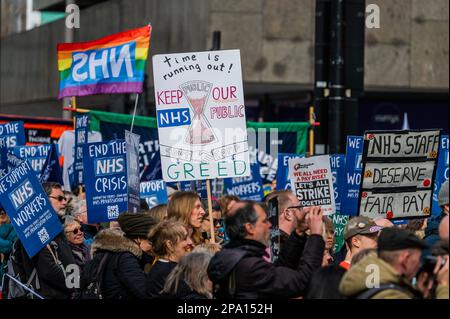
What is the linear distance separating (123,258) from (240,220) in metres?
2.02

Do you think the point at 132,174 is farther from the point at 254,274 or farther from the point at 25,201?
the point at 254,274

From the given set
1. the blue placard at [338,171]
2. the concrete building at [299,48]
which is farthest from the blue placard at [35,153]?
the concrete building at [299,48]

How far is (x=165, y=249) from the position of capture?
7914 mm

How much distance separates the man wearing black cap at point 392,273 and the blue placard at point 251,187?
917cm

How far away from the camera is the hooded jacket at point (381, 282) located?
18.1 feet

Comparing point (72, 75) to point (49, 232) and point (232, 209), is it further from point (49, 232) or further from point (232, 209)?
point (232, 209)

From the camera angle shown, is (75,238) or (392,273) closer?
(392,273)

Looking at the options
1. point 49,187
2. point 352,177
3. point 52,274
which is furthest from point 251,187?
point 52,274

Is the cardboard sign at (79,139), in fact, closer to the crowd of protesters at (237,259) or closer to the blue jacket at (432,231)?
the crowd of protesters at (237,259)

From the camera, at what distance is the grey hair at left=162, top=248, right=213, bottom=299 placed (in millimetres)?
7230

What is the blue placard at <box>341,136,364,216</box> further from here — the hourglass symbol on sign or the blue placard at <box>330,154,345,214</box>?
the hourglass symbol on sign

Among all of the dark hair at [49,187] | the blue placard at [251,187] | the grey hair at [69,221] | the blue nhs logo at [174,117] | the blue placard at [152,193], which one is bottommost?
the blue placard at [251,187]

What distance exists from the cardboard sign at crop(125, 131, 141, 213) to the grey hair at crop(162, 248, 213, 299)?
3.40 meters
